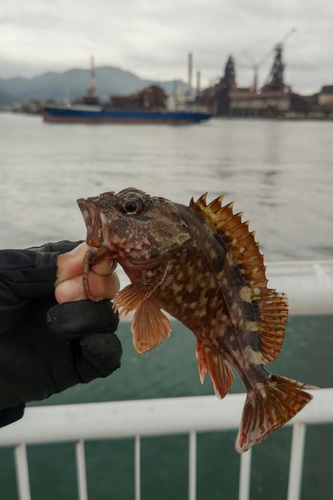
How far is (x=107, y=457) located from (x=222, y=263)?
16.8 ft

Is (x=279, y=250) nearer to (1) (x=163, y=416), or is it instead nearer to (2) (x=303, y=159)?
(1) (x=163, y=416)

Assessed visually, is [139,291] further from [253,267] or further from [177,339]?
[177,339]

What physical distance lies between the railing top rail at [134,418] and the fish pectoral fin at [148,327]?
117 centimetres

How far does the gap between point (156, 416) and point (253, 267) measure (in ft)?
4.79

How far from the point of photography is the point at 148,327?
1.68m

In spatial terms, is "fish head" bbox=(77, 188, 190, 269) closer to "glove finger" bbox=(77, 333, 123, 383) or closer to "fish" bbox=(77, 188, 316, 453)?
"fish" bbox=(77, 188, 316, 453)

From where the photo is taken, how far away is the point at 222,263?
1.65m

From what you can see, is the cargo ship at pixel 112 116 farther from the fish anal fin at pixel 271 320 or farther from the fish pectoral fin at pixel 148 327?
the fish anal fin at pixel 271 320

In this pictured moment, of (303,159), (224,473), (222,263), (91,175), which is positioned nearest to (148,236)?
(222,263)

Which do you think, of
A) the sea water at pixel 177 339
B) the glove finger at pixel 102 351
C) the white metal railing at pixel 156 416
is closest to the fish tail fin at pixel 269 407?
the glove finger at pixel 102 351

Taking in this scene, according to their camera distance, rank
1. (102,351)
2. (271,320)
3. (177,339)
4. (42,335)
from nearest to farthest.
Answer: (271,320) < (102,351) < (42,335) < (177,339)

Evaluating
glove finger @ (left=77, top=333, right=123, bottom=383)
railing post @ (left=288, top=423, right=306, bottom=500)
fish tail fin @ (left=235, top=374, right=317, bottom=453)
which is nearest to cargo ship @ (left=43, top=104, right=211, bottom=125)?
railing post @ (left=288, top=423, right=306, bottom=500)

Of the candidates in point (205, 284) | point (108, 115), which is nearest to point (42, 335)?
point (205, 284)

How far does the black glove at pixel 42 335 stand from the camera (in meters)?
1.73
